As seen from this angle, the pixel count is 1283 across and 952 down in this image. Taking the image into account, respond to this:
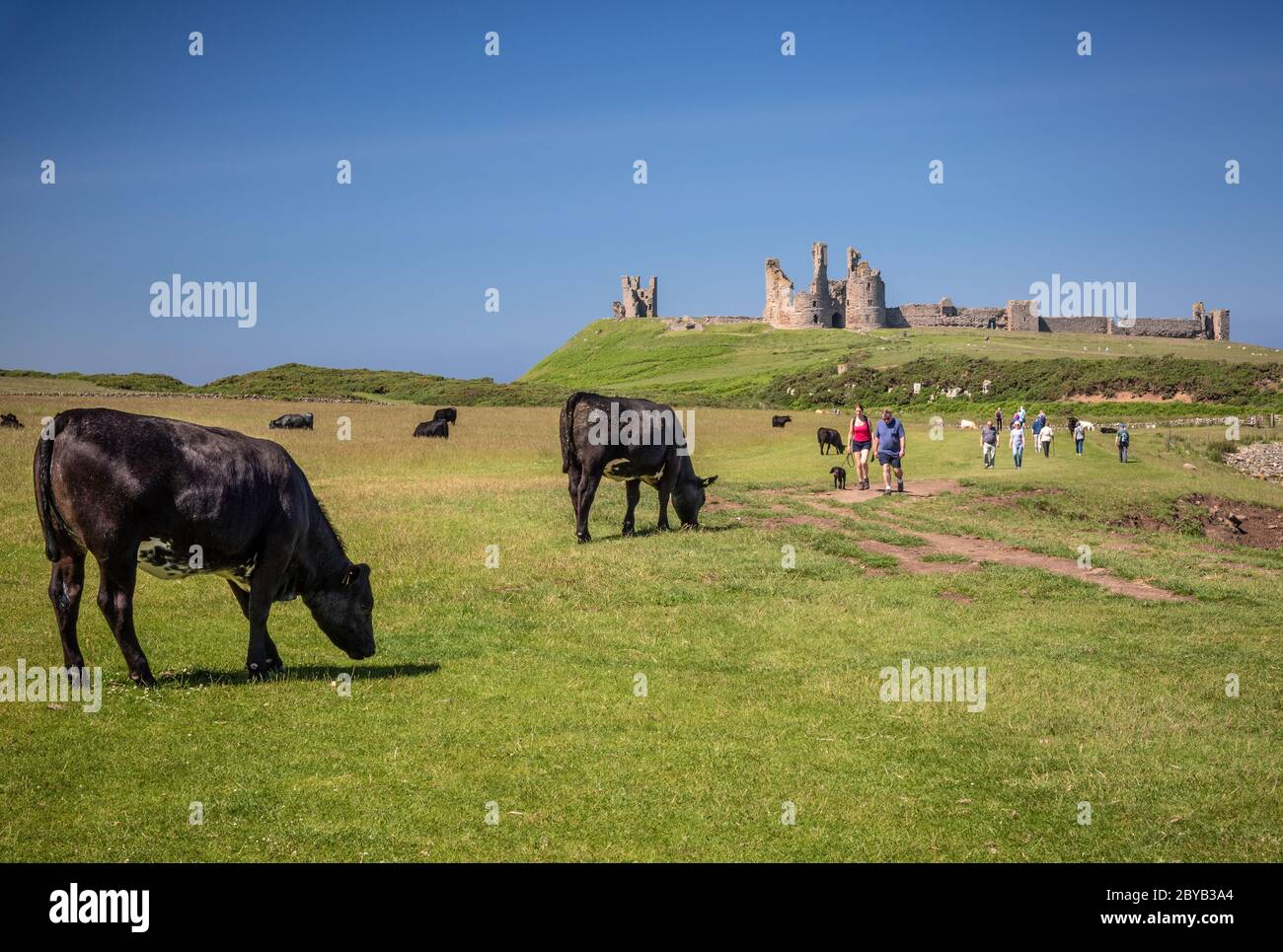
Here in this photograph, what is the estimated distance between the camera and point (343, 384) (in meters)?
97.4

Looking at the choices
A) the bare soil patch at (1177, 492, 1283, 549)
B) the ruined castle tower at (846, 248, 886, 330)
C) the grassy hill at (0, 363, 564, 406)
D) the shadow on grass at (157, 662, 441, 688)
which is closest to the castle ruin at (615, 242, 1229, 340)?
the ruined castle tower at (846, 248, 886, 330)

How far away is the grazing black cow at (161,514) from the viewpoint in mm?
9797

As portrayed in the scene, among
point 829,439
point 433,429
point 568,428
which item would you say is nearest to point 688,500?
point 568,428

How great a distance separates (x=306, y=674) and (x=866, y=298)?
146301 mm

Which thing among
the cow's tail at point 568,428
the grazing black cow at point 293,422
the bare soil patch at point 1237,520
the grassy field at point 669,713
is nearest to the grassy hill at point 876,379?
the grazing black cow at point 293,422

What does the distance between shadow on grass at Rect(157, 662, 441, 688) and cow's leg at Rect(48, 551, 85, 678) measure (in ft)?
2.68

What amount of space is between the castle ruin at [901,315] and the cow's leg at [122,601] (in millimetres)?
145002

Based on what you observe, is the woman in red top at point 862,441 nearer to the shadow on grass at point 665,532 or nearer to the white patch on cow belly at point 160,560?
the shadow on grass at point 665,532

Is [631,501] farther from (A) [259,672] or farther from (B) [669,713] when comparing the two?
(A) [259,672]

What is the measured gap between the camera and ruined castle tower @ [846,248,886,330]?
151125 mm

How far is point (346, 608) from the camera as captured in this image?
1176cm
